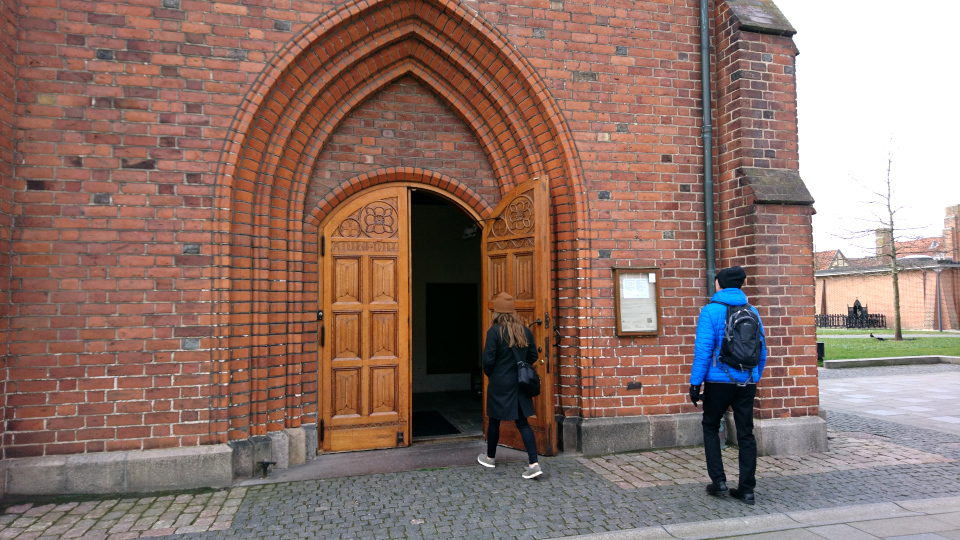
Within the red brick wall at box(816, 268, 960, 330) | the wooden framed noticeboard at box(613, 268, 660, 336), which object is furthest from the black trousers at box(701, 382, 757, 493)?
the red brick wall at box(816, 268, 960, 330)

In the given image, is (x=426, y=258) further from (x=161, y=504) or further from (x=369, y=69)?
(x=161, y=504)

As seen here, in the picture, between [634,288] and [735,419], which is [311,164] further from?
[735,419]

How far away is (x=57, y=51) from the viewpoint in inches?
200

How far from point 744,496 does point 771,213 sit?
9.79ft

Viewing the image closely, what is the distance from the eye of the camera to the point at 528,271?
6.15 m

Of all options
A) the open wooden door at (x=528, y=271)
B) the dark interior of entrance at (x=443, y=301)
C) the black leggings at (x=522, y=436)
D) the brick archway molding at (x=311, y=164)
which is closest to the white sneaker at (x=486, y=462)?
the black leggings at (x=522, y=436)

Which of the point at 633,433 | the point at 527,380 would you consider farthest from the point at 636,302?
the point at 527,380

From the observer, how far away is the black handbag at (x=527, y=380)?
534cm

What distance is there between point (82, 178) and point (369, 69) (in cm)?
288

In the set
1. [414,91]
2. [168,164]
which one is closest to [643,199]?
[414,91]

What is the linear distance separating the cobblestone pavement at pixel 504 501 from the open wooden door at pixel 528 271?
1.81 feet

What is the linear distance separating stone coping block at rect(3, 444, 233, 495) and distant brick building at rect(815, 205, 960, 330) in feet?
92.5

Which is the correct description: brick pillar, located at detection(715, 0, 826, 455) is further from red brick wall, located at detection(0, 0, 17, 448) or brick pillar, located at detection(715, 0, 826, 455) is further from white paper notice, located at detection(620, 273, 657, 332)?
red brick wall, located at detection(0, 0, 17, 448)

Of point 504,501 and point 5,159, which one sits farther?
point 5,159
